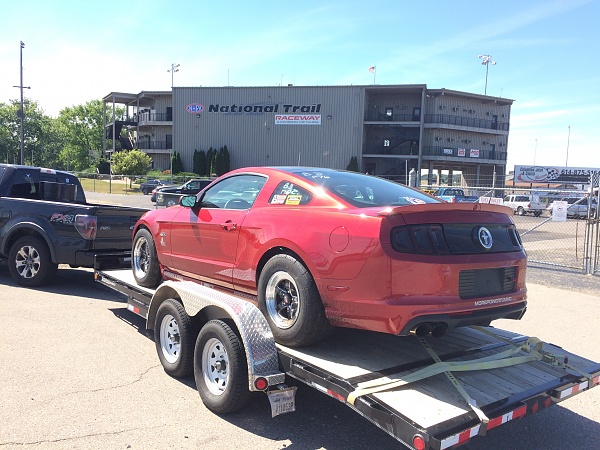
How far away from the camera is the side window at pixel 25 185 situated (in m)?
8.36

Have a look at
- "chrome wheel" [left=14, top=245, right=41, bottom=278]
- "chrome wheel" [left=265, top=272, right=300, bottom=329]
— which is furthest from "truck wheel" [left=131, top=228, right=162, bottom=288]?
"chrome wheel" [left=14, top=245, right=41, bottom=278]

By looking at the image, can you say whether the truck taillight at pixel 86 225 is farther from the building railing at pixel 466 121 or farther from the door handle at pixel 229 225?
the building railing at pixel 466 121

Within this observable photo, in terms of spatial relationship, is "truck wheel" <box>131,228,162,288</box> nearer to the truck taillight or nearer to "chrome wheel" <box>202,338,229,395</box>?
the truck taillight

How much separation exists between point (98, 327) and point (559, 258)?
12.2 metres

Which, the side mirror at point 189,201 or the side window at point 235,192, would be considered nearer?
the side window at point 235,192

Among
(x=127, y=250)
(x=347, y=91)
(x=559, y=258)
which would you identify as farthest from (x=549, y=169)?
(x=127, y=250)

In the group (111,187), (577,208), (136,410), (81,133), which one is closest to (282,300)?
(136,410)

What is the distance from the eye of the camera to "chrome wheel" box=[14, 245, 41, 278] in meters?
7.68

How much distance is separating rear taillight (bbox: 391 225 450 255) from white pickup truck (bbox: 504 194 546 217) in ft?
106

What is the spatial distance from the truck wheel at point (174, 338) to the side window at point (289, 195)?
1321 millimetres

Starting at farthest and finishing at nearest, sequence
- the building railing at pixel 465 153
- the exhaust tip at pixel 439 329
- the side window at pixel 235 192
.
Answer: the building railing at pixel 465 153 → the side window at pixel 235 192 → the exhaust tip at pixel 439 329

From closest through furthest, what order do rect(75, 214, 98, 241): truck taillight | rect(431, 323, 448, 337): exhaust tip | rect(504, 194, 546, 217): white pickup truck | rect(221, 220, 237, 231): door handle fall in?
1. rect(431, 323, 448, 337): exhaust tip
2. rect(221, 220, 237, 231): door handle
3. rect(75, 214, 98, 241): truck taillight
4. rect(504, 194, 546, 217): white pickup truck

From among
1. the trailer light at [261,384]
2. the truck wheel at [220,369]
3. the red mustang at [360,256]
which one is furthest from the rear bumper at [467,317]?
the truck wheel at [220,369]

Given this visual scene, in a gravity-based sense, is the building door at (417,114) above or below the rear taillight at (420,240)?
above
